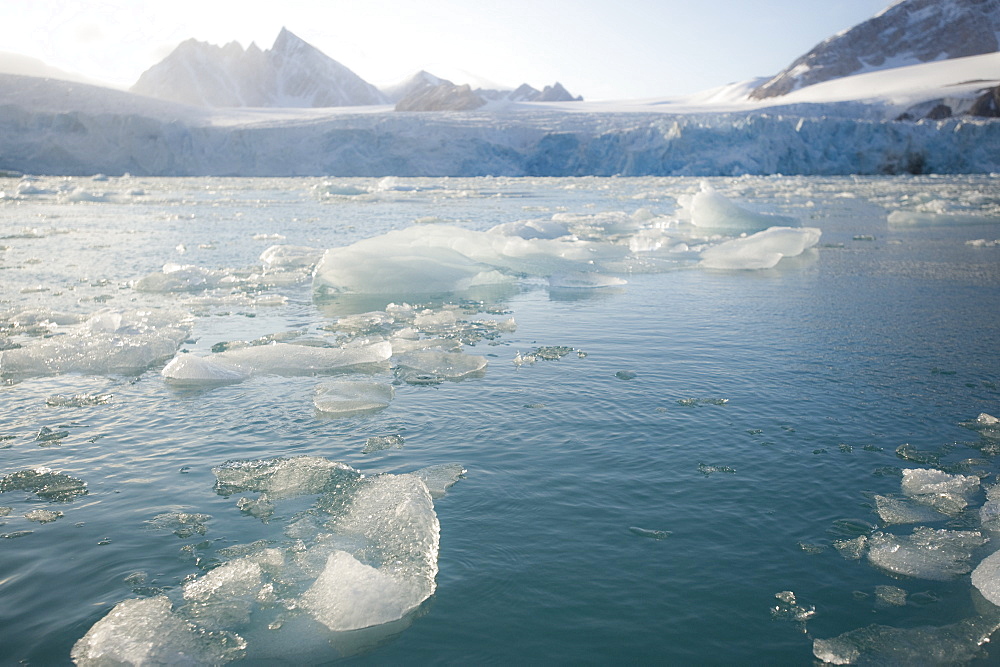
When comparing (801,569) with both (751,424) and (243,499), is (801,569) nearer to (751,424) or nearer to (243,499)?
(751,424)

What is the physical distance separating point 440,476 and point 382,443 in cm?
47

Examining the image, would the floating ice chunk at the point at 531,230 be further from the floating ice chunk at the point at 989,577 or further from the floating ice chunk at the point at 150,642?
the floating ice chunk at the point at 150,642

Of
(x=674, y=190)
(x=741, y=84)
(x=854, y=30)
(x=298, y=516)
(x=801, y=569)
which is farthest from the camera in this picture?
(x=741, y=84)

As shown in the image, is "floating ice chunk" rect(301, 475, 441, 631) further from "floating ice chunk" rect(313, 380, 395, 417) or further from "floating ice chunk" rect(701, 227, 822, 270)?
"floating ice chunk" rect(701, 227, 822, 270)

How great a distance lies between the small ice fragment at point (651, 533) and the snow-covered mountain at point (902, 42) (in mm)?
68455

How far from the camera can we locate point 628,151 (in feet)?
106

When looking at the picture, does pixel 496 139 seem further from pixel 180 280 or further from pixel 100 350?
pixel 100 350

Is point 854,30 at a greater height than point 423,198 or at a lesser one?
greater

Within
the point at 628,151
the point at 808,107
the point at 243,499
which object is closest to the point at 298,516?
the point at 243,499

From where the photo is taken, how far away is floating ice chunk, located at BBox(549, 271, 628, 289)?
23.9ft

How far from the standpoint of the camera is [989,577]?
84.0 inches

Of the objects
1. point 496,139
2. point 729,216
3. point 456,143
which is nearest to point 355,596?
point 729,216

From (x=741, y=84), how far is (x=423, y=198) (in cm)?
6478

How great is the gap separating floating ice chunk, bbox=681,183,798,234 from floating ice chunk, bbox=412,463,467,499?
10.2 meters
